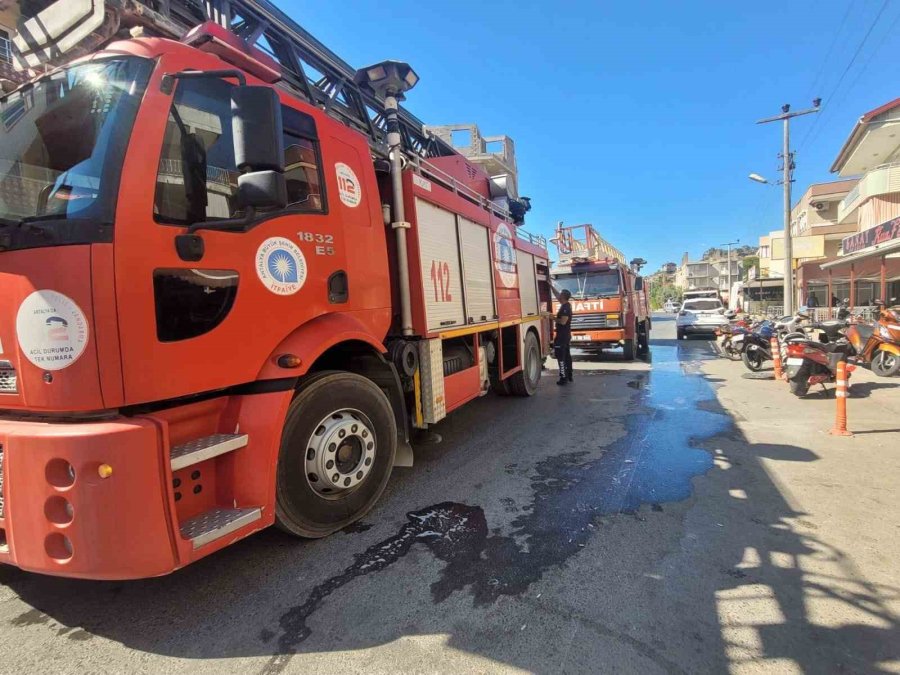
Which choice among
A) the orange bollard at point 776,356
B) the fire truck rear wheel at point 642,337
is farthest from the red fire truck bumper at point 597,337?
the orange bollard at point 776,356

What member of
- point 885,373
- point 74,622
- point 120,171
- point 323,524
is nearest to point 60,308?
point 120,171

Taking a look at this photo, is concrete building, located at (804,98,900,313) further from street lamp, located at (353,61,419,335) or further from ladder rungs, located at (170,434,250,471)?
ladder rungs, located at (170,434,250,471)

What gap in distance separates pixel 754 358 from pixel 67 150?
1142cm

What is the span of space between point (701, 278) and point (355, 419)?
106190mm

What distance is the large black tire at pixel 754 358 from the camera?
9.83 metres

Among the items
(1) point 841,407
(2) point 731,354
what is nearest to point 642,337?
(2) point 731,354

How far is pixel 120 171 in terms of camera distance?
2.15m

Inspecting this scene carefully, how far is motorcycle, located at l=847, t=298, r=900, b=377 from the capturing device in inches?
316

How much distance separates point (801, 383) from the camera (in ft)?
23.9

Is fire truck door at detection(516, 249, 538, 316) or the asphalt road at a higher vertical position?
fire truck door at detection(516, 249, 538, 316)

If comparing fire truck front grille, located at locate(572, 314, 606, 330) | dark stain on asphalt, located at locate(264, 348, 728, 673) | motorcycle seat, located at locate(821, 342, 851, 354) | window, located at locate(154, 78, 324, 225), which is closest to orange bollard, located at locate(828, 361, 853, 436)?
dark stain on asphalt, located at locate(264, 348, 728, 673)

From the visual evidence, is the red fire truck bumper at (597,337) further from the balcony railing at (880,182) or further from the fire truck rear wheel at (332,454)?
the balcony railing at (880,182)

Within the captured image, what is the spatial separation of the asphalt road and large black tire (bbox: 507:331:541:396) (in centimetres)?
333

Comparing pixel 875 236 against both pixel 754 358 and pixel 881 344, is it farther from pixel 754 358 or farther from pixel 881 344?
pixel 881 344
